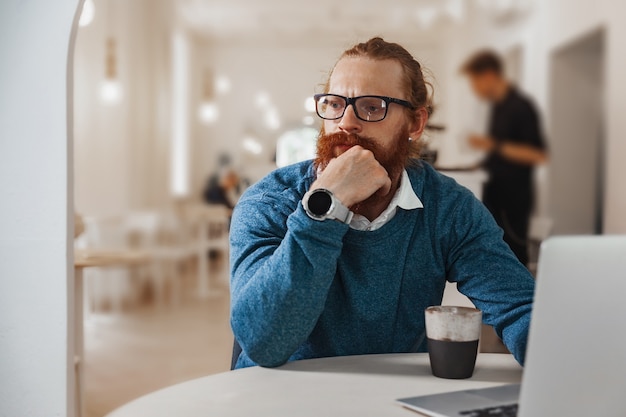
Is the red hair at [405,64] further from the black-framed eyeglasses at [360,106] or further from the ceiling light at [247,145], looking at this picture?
the ceiling light at [247,145]

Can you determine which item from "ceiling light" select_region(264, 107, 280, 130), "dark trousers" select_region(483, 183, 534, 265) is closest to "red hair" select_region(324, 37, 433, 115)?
"dark trousers" select_region(483, 183, 534, 265)

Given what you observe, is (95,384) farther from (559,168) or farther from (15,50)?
(559,168)

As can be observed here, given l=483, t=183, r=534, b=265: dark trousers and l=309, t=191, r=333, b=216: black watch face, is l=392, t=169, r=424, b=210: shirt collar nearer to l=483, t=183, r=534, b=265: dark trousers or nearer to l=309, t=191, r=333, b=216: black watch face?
l=309, t=191, r=333, b=216: black watch face

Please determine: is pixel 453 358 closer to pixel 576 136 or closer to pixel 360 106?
pixel 360 106

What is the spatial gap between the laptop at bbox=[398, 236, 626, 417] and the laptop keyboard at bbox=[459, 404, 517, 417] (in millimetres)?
122

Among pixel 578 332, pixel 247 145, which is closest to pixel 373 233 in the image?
pixel 578 332

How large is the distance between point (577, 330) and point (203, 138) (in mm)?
13099

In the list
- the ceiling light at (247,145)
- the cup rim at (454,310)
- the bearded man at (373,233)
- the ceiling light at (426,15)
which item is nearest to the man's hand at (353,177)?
the bearded man at (373,233)

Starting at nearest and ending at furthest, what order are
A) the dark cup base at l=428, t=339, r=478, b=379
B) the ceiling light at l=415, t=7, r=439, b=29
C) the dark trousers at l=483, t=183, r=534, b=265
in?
the dark cup base at l=428, t=339, r=478, b=379
the dark trousers at l=483, t=183, r=534, b=265
the ceiling light at l=415, t=7, r=439, b=29

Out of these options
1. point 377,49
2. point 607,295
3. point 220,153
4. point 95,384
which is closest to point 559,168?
point 95,384

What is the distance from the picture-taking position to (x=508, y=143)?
5398 millimetres

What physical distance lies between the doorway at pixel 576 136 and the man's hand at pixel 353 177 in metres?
5.81

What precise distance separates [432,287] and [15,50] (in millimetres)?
1113

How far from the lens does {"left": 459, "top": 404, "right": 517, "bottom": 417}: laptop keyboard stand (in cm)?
101
